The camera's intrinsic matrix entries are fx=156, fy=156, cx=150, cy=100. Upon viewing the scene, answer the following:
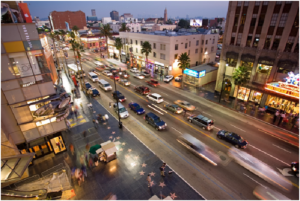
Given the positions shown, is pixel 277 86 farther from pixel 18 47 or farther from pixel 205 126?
pixel 18 47

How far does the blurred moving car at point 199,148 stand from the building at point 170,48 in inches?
1149

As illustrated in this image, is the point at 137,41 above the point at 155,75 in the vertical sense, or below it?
above

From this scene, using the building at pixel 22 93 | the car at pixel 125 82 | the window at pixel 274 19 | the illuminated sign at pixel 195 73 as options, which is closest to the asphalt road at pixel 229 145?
the illuminated sign at pixel 195 73

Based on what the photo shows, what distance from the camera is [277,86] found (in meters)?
25.2

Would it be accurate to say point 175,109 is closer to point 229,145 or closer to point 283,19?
point 229,145

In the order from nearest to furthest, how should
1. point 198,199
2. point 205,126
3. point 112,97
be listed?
point 198,199 → point 205,126 → point 112,97

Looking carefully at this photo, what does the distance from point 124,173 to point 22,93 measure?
12.5 meters

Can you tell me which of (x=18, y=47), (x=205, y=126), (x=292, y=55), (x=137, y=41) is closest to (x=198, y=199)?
(x=205, y=126)

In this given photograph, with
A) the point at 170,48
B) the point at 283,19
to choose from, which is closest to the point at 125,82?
the point at 170,48

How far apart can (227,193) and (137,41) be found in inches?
2045

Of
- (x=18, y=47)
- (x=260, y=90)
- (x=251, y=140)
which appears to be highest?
(x=18, y=47)

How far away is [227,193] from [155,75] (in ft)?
128

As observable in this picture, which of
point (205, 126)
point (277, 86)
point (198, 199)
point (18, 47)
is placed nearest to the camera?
point (18, 47)

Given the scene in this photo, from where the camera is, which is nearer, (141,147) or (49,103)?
(49,103)
